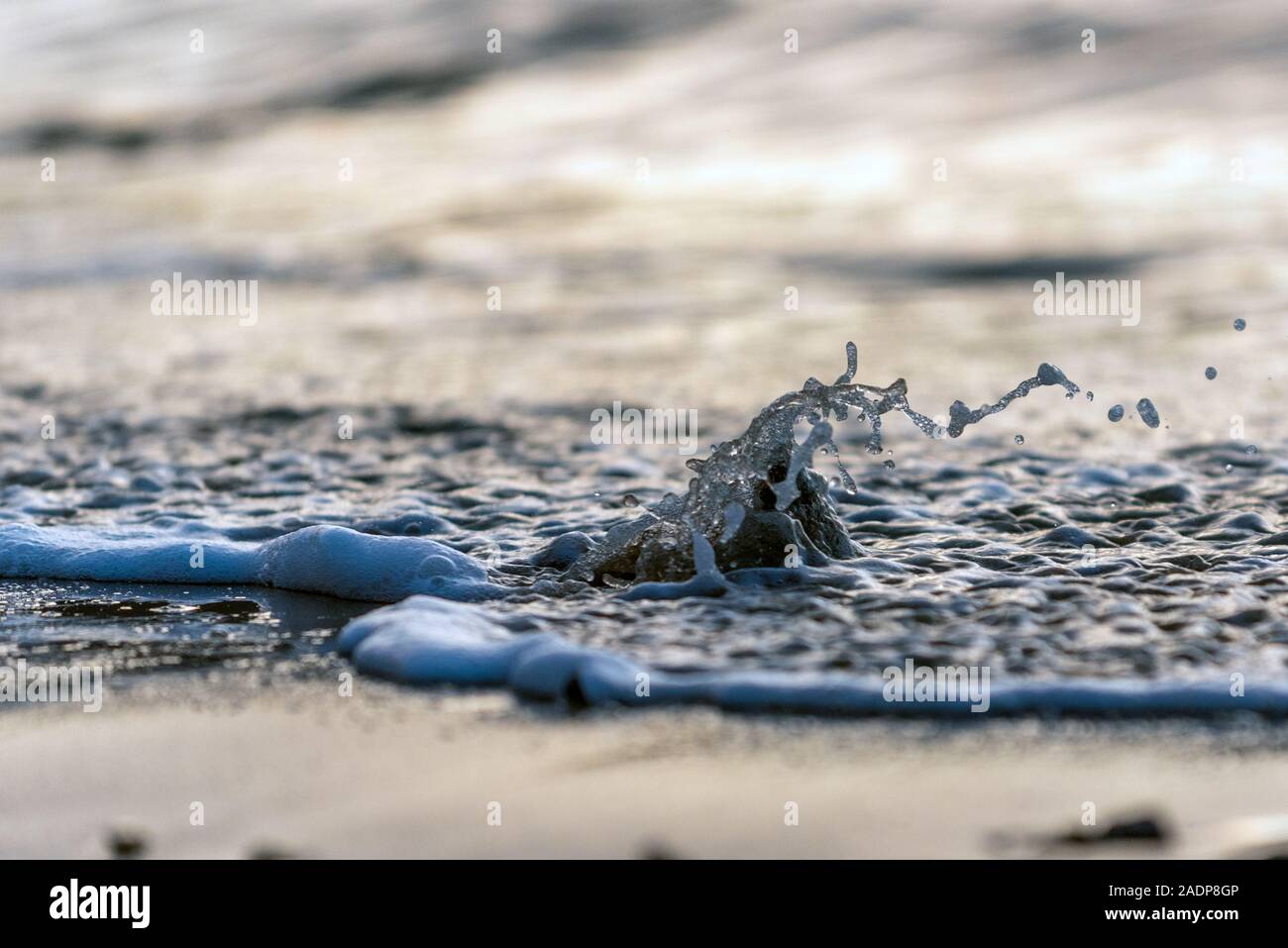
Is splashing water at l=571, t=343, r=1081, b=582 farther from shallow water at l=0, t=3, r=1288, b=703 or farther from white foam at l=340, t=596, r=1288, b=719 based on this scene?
white foam at l=340, t=596, r=1288, b=719

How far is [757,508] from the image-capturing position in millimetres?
4488

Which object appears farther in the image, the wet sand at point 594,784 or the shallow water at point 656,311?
the shallow water at point 656,311

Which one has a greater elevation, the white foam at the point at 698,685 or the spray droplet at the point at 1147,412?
the spray droplet at the point at 1147,412

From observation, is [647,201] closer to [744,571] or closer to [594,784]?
[744,571]

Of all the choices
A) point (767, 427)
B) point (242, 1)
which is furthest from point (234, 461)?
point (242, 1)

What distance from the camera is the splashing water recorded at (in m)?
4.35

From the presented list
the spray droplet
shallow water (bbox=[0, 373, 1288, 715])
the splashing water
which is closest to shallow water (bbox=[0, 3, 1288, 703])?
shallow water (bbox=[0, 373, 1288, 715])

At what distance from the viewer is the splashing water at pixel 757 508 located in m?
4.35

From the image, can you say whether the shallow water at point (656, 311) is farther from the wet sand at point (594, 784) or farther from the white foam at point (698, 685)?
the wet sand at point (594, 784)

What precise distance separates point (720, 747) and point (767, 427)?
175cm

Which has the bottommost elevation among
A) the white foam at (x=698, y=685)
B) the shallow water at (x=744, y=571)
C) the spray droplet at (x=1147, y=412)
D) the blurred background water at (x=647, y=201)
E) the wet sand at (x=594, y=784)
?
the wet sand at (x=594, y=784)

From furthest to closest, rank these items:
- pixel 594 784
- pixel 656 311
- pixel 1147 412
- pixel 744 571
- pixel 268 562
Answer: pixel 656 311, pixel 1147 412, pixel 268 562, pixel 744 571, pixel 594 784

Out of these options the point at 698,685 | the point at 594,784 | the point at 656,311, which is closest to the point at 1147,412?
the point at 698,685

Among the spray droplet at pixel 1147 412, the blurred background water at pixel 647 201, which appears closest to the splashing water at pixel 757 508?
the spray droplet at pixel 1147 412
